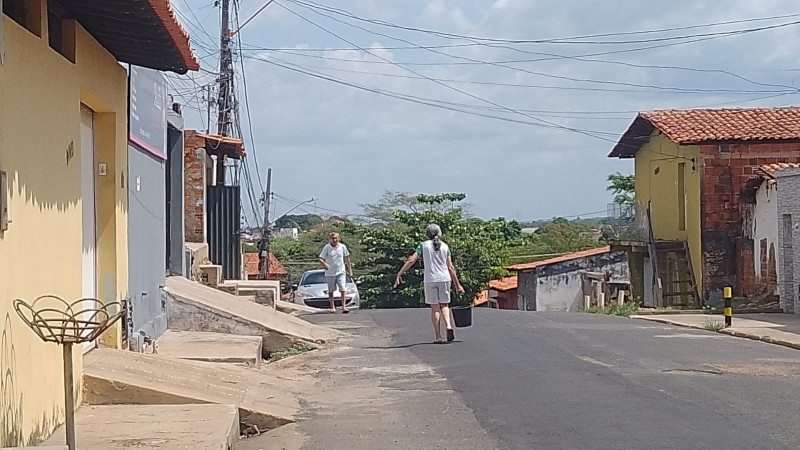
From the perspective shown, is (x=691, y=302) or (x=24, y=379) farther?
(x=691, y=302)

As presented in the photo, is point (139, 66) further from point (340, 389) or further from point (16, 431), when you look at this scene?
point (16, 431)

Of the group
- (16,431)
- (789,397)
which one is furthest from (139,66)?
(789,397)

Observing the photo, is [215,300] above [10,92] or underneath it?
underneath

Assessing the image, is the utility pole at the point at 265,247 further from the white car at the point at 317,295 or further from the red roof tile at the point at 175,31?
the red roof tile at the point at 175,31

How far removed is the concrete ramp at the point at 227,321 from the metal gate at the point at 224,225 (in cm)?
796

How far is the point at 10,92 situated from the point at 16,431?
2.20m

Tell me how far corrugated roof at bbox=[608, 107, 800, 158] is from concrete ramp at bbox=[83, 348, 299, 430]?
23722mm

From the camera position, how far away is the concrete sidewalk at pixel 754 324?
18.3m

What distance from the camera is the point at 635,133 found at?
38719mm

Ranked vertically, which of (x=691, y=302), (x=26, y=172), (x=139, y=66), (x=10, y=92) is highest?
(x=139, y=66)

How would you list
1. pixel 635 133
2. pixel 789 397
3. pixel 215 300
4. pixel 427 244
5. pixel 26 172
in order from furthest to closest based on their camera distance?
pixel 635 133
pixel 215 300
pixel 427 244
pixel 789 397
pixel 26 172

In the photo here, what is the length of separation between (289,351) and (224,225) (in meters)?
10.4

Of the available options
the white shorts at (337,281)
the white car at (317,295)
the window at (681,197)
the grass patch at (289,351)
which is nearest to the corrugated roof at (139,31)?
the grass patch at (289,351)

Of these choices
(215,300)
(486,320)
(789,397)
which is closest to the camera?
(789,397)
